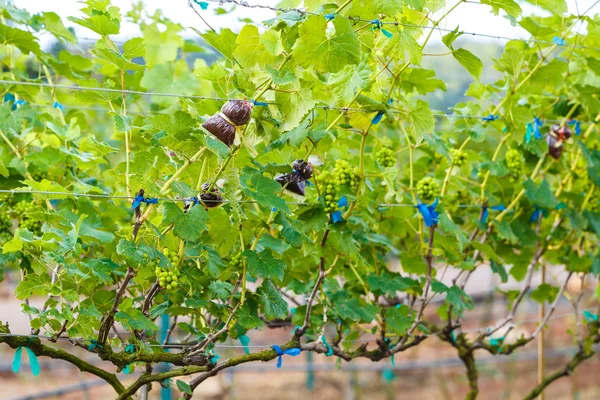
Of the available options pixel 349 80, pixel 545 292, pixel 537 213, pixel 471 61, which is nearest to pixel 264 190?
pixel 349 80

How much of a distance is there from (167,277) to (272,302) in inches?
11.6

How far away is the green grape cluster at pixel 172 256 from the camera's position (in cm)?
133

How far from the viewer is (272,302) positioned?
1.49 metres

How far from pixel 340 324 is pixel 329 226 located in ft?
1.17

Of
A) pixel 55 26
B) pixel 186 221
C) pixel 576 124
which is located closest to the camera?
pixel 186 221

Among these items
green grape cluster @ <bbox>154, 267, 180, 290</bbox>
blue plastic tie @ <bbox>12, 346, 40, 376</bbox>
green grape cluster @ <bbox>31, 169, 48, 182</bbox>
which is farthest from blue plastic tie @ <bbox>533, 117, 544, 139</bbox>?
blue plastic tie @ <bbox>12, 346, 40, 376</bbox>

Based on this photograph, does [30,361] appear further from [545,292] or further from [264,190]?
[545,292]

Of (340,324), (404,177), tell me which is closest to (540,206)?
(404,177)

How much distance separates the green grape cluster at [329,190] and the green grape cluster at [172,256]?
13.5 inches

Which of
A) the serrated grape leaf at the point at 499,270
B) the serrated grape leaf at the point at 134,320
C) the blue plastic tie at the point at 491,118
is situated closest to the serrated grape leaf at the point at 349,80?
the serrated grape leaf at the point at 134,320

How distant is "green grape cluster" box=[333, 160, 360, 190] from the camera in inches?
59.6

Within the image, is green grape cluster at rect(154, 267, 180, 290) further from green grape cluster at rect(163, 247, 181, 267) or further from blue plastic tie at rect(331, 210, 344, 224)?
blue plastic tie at rect(331, 210, 344, 224)

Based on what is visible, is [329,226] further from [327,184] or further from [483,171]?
[483,171]

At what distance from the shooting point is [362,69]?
1.32 meters
